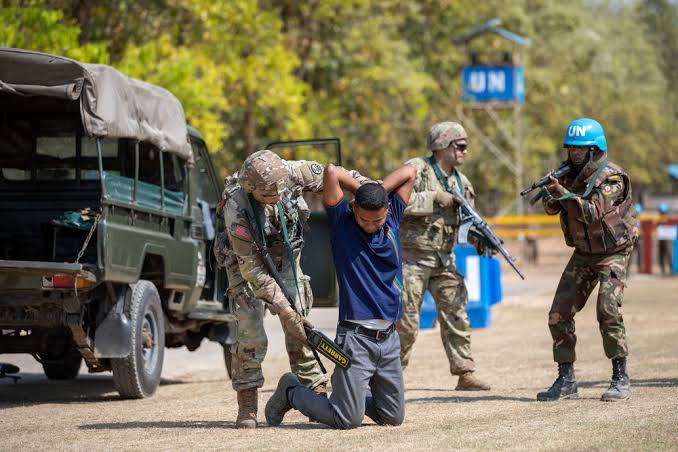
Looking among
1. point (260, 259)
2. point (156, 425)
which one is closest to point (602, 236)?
point (260, 259)

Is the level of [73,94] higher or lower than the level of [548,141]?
lower

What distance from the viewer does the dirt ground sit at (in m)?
7.26

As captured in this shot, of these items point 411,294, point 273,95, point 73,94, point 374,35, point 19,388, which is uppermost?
point 374,35

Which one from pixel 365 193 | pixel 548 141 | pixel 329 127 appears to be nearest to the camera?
pixel 365 193

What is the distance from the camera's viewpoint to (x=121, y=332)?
9.99 meters

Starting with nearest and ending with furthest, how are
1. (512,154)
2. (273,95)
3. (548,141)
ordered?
(273,95) → (512,154) → (548,141)

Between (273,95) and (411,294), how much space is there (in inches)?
657

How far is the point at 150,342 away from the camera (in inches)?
417

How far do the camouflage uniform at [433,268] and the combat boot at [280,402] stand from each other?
230 cm

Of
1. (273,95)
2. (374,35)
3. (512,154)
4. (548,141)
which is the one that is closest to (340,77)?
(374,35)

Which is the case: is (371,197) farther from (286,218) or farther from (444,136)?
(444,136)

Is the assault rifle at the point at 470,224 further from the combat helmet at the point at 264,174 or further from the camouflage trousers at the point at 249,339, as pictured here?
the combat helmet at the point at 264,174

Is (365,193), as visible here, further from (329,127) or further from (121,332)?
(329,127)

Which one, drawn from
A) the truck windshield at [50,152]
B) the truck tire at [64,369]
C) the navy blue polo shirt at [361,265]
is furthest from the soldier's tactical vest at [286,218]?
the truck tire at [64,369]
